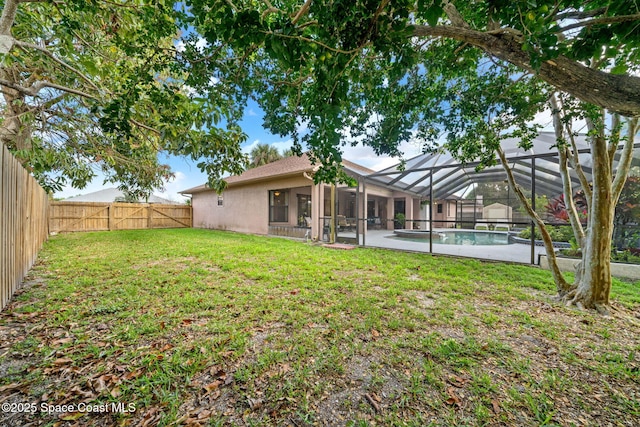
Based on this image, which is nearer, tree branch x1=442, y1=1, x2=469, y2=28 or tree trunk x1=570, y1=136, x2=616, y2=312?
tree branch x1=442, y1=1, x2=469, y2=28

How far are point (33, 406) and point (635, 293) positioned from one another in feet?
24.7

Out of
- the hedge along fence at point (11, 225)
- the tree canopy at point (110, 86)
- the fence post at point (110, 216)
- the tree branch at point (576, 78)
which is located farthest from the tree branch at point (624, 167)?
the fence post at point (110, 216)

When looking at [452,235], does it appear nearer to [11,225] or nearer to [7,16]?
[11,225]

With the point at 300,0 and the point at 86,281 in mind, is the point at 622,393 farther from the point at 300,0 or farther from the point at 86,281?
the point at 86,281

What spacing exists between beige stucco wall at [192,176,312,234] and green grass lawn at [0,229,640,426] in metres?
7.47

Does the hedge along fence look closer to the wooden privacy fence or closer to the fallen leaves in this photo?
the fallen leaves

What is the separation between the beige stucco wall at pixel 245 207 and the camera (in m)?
12.3

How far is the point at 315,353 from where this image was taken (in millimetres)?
2381

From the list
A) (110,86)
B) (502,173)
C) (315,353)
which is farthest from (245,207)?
(502,173)

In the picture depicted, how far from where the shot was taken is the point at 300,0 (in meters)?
3.43

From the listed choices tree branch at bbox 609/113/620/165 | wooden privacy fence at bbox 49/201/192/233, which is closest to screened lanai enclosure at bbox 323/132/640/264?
tree branch at bbox 609/113/620/165

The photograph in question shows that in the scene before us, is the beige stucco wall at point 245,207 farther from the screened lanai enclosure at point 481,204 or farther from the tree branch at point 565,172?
the tree branch at point 565,172

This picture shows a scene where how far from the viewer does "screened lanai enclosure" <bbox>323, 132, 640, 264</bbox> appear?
Answer: 611cm

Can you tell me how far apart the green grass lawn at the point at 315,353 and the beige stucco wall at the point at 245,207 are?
24.5ft
